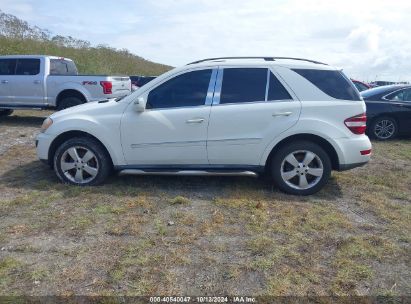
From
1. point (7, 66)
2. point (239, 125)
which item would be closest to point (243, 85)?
point (239, 125)

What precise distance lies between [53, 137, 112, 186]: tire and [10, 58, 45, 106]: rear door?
20.1 ft

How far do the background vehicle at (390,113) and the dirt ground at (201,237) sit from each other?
382 cm

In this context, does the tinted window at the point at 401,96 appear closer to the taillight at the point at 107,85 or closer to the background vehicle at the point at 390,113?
the background vehicle at the point at 390,113

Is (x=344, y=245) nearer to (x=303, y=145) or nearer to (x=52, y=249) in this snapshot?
(x=303, y=145)

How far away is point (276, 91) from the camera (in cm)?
492

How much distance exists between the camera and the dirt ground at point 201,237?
300cm

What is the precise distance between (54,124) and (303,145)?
11.1 feet

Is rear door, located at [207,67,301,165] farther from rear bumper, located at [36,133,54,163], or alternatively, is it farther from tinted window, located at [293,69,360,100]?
rear bumper, located at [36,133,54,163]

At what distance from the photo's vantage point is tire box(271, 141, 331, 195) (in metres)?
4.89

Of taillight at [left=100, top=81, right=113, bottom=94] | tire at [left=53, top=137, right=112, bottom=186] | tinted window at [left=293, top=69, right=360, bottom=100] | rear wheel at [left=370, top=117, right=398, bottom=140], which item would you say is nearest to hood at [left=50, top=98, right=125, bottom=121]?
tire at [left=53, top=137, right=112, bottom=186]

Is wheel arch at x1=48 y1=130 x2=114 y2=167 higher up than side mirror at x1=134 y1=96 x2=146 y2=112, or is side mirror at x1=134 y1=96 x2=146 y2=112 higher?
side mirror at x1=134 y1=96 x2=146 y2=112

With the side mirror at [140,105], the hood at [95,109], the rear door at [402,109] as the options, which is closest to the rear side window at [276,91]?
the side mirror at [140,105]

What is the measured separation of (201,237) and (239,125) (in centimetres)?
167

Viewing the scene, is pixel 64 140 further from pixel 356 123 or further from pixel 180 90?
pixel 356 123
